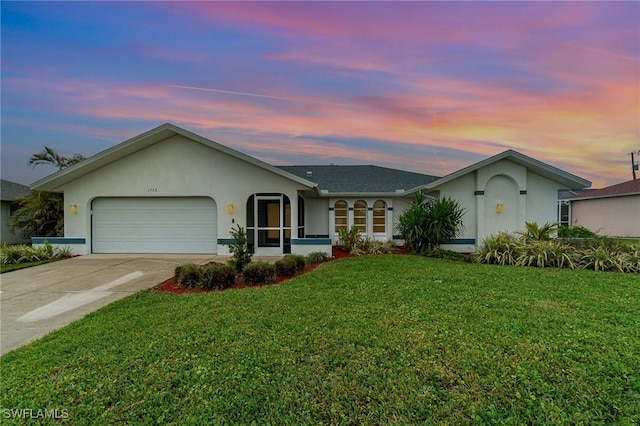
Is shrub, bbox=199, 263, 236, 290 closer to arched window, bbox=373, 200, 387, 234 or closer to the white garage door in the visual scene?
the white garage door

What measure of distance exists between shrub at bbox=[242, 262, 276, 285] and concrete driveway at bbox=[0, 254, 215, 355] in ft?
8.04

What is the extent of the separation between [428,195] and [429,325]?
11111 mm

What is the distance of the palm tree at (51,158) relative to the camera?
15.6 metres

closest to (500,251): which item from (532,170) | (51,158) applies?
(532,170)

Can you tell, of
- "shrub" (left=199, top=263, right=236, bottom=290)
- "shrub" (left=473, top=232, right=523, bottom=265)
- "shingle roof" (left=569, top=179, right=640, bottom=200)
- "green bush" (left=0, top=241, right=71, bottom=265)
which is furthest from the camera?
"shingle roof" (left=569, top=179, right=640, bottom=200)

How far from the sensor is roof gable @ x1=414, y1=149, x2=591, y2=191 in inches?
493

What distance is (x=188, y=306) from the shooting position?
5.56m

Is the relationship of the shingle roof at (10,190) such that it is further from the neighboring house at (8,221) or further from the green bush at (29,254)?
the green bush at (29,254)

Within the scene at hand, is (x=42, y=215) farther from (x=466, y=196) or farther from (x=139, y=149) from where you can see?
(x=466, y=196)

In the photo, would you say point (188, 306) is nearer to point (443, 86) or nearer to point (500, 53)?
point (443, 86)

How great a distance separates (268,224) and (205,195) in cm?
319

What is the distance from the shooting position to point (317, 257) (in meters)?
11.2

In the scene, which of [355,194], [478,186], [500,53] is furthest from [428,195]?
[500,53]

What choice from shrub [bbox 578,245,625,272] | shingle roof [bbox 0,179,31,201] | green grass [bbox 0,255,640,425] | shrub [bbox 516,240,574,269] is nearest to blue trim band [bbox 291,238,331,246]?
green grass [bbox 0,255,640,425]
